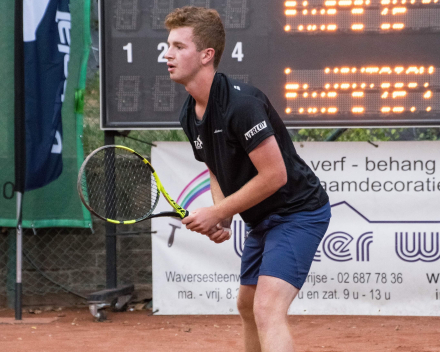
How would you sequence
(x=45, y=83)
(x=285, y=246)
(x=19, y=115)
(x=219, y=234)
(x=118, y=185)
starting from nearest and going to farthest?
(x=285, y=246)
(x=219, y=234)
(x=19, y=115)
(x=45, y=83)
(x=118, y=185)

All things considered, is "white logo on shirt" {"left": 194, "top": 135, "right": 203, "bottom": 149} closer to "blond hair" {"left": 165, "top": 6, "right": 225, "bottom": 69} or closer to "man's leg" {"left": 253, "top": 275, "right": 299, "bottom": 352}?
"blond hair" {"left": 165, "top": 6, "right": 225, "bottom": 69}

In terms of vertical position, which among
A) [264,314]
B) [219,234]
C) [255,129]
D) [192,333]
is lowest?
[192,333]

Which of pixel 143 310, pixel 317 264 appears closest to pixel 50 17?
pixel 143 310

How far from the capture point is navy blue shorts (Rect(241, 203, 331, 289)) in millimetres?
2865

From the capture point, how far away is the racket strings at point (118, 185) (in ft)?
18.5

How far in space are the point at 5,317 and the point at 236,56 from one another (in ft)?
10.6

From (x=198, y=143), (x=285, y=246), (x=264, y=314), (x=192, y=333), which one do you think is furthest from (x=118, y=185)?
(x=264, y=314)

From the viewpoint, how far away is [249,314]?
320 cm

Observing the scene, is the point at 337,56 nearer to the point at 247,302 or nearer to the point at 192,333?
the point at 192,333

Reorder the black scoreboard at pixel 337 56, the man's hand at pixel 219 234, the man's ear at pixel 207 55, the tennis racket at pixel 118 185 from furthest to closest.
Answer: the tennis racket at pixel 118 185 < the black scoreboard at pixel 337 56 < the man's hand at pixel 219 234 < the man's ear at pixel 207 55

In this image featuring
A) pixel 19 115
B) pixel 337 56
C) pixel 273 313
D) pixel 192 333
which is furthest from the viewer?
pixel 19 115

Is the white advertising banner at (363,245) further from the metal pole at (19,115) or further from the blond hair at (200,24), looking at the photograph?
the blond hair at (200,24)

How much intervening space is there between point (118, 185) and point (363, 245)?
235 cm

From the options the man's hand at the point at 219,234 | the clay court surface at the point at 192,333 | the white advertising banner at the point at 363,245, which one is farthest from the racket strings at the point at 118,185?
the man's hand at the point at 219,234
